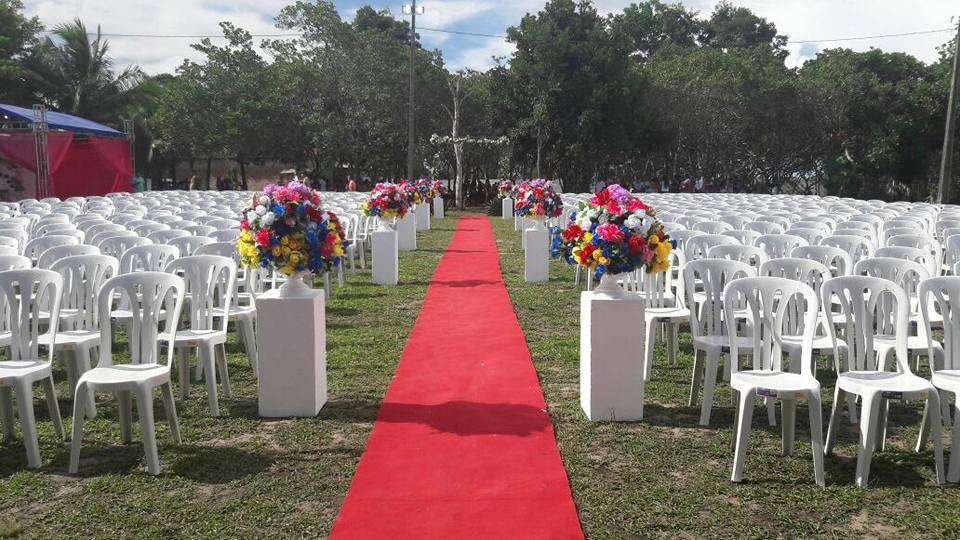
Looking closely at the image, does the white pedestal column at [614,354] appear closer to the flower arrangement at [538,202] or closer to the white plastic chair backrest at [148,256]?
the white plastic chair backrest at [148,256]

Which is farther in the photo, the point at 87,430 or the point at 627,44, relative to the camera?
the point at 627,44

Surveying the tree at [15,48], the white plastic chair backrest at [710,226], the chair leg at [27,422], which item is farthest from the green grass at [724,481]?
Result: the tree at [15,48]

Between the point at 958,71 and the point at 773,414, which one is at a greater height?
the point at 958,71

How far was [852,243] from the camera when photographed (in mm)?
8422

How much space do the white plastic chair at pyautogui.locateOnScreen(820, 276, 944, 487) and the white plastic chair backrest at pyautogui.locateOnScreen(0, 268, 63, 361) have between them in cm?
476

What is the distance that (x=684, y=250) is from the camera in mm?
8086

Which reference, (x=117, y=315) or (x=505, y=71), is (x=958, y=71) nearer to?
(x=505, y=71)

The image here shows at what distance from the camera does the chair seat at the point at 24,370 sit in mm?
4828

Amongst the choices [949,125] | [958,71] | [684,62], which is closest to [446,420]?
[949,125]

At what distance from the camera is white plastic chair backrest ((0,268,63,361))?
5195mm

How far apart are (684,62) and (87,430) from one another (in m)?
37.8

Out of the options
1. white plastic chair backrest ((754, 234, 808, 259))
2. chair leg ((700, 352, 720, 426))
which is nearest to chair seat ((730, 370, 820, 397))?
chair leg ((700, 352, 720, 426))

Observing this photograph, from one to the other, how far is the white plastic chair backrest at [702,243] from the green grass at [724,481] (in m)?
1.90

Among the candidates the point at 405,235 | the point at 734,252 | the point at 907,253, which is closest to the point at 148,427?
the point at 734,252
